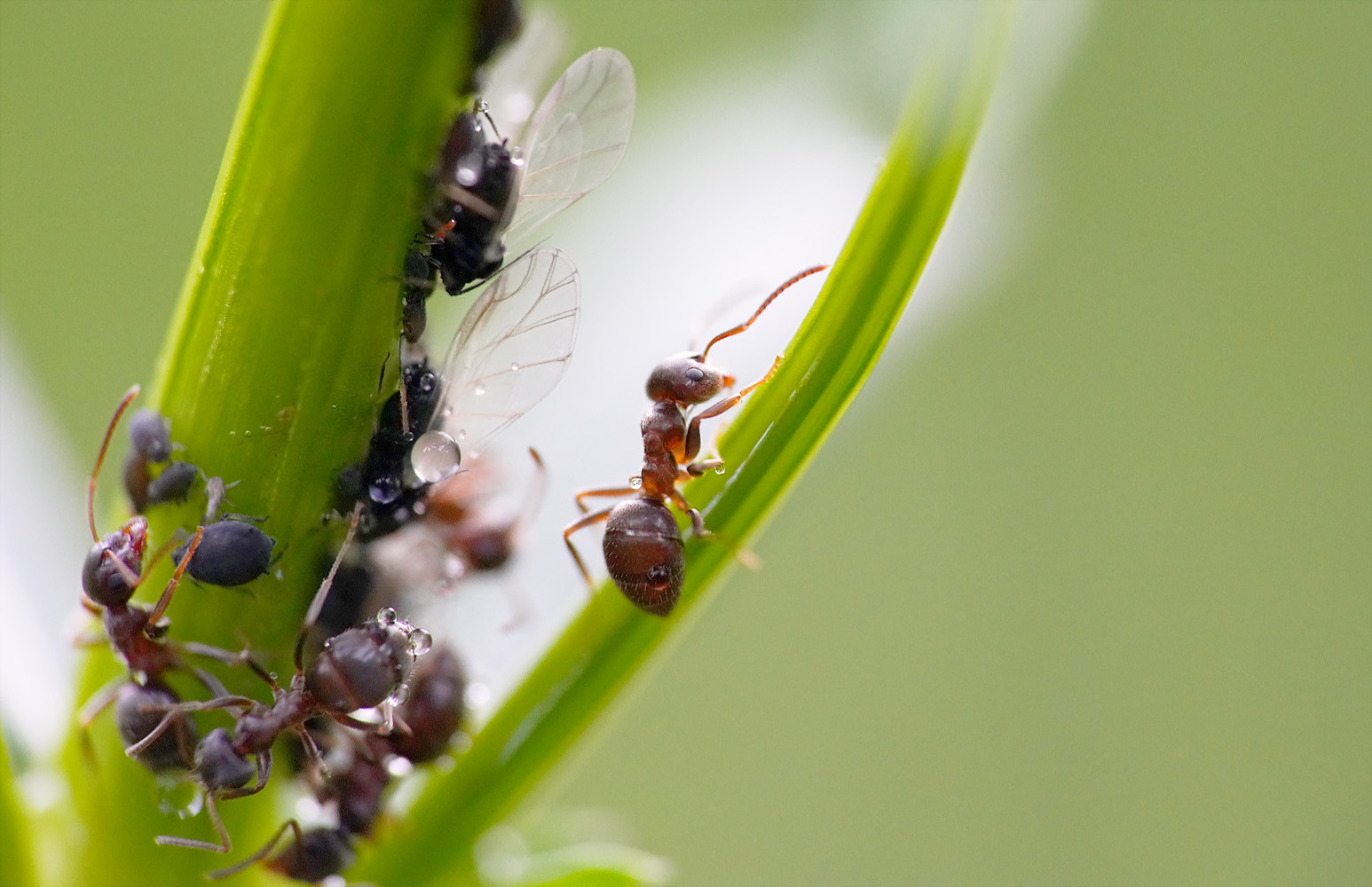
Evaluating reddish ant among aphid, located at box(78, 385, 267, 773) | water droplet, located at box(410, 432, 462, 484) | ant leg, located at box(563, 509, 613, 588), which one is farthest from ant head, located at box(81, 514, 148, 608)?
ant leg, located at box(563, 509, 613, 588)

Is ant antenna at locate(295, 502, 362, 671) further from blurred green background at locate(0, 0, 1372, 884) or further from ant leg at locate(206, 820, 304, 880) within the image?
blurred green background at locate(0, 0, 1372, 884)

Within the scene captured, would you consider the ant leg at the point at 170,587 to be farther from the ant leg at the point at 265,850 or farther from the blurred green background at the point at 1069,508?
the blurred green background at the point at 1069,508

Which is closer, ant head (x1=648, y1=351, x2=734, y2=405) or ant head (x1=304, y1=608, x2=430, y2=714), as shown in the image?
ant head (x1=304, y1=608, x2=430, y2=714)

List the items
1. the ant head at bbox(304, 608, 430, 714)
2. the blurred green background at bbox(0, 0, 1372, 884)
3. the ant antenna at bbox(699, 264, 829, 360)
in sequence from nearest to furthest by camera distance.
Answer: the ant head at bbox(304, 608, 430, 714)
the ant antenna at bbox(699, 264, 829, 360)
the blurred green background at bbox(0, 0, 1372, 884)

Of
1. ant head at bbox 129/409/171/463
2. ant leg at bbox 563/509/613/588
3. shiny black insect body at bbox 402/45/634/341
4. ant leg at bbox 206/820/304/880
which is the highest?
shiny black insect body at bbox 402/45/634/341

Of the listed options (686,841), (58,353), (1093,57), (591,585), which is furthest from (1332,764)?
(58,353)

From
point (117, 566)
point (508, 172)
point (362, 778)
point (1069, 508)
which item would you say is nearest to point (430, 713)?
point (362, 778)
